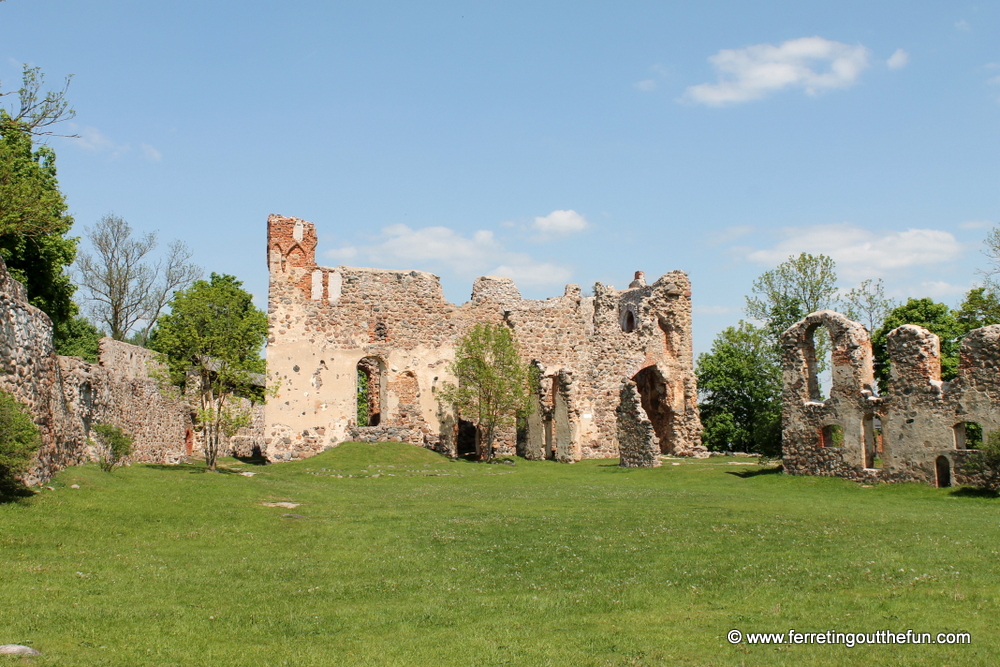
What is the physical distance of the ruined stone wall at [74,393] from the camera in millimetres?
14930

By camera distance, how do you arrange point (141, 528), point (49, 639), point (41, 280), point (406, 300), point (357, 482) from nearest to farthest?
point (49, 639) → point (141, 528) → point (357, 482) → point (41, 280) → point (406, 300)

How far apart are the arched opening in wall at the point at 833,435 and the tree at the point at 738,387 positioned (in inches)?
596

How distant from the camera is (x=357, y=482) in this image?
24.2 m

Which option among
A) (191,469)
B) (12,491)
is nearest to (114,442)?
(191,469)

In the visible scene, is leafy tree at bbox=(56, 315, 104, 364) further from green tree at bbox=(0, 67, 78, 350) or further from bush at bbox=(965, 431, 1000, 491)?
bush at bbox=(965, 431, 1000, 491)

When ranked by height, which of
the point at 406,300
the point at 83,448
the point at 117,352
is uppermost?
the point at 406,300

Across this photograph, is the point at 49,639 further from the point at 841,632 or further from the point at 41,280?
the point at 41,280

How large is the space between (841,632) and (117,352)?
78.3ft

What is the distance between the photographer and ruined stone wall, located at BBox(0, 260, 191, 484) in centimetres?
1493

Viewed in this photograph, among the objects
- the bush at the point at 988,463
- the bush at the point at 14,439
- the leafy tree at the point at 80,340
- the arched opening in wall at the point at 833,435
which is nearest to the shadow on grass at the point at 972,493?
the bush at the point at 988,463

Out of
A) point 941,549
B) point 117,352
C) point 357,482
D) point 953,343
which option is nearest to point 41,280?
point 117,352

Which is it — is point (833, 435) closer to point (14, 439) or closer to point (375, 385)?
point (375, 385)

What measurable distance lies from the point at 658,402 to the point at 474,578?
2782 centimetres

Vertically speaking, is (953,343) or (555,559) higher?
(953,343)
